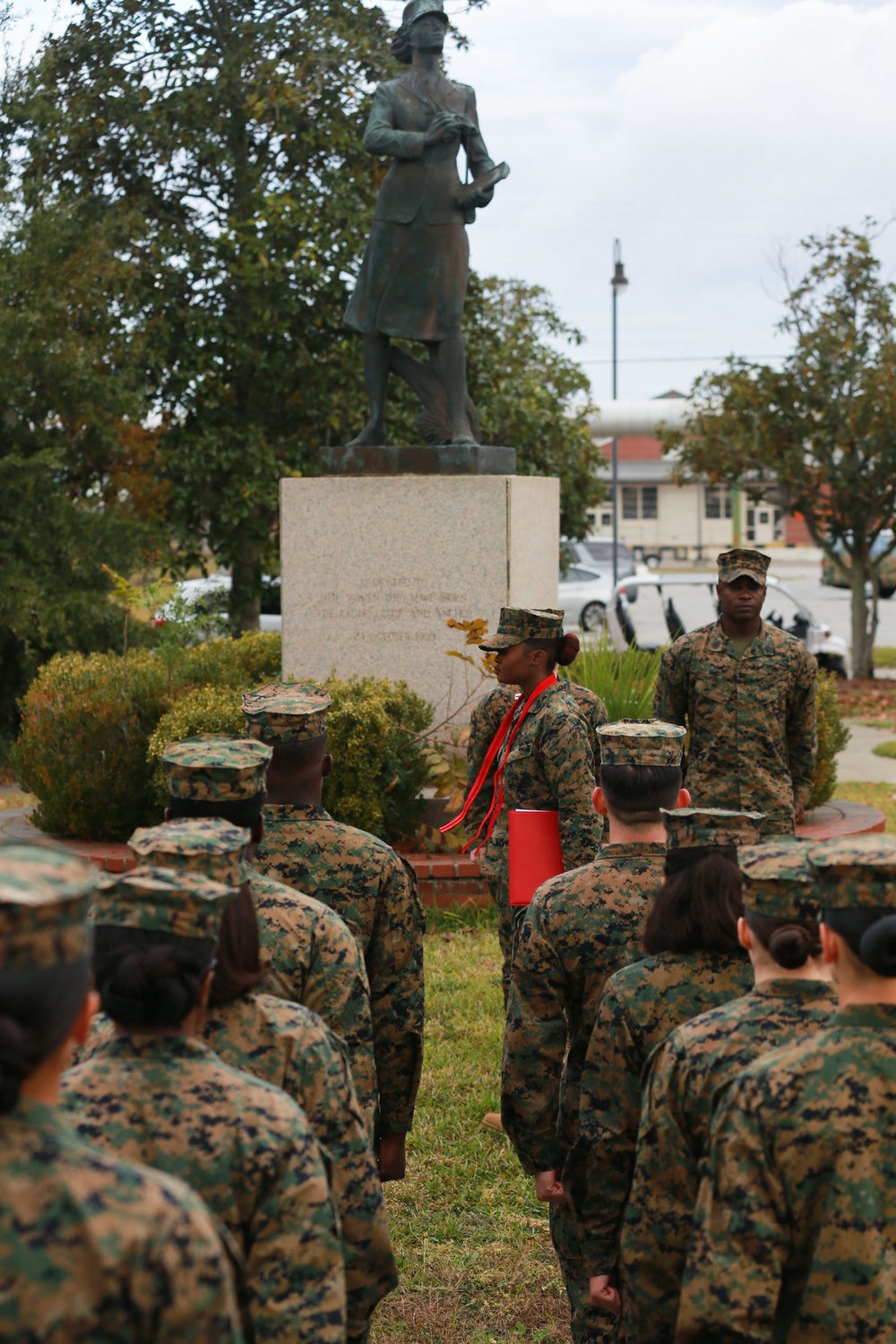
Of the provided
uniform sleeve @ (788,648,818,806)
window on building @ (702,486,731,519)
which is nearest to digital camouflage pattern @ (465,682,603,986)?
uniform sleeve @ (788,648,818,806)

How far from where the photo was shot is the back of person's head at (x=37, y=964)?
157 cm

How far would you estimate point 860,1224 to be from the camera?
2127mm

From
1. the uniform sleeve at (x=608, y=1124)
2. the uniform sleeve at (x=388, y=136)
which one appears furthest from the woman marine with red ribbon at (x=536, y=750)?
the uniform sleeve at (x=388, y=136)

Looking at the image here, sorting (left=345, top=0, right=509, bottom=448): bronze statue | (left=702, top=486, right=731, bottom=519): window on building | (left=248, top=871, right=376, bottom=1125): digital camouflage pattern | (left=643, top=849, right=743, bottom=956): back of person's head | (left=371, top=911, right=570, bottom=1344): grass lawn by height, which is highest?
(left=345, top=0, right=509, bottom=448): bronze statue

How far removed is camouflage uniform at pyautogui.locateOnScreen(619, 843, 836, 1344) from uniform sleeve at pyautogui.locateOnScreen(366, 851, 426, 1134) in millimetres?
1117

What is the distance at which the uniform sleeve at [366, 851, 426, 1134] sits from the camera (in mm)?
3631

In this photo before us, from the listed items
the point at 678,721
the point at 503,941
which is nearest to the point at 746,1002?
the point at 503,941

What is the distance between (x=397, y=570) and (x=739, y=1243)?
701 centimetres

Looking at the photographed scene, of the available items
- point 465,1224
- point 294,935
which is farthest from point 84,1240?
point 465,1224

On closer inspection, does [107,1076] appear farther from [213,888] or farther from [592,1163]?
[592,1163]

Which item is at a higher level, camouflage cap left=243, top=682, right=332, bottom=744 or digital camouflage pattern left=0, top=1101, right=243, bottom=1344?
camouflage cap left=243, top=682, right=332, bottom=744

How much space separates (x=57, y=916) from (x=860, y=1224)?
1249 millimetres

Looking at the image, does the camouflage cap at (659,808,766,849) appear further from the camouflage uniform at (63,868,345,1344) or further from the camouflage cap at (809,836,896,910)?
the camouflage uniform at (63,868,345,1344)

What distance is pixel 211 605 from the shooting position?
16562mm
